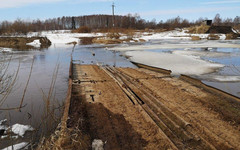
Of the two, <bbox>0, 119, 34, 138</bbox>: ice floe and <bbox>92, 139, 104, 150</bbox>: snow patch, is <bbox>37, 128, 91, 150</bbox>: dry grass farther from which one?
<bbox>0, 119, 34, 138</bbox>: ice floe

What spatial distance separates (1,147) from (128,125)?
7.90ft

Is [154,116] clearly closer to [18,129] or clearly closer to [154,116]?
[154,116]

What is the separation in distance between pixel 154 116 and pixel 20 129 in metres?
2.87

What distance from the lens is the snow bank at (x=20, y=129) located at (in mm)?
4078

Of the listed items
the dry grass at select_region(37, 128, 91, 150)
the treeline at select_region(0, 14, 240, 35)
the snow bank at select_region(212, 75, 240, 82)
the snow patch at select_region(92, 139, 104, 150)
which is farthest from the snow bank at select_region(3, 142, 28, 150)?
the treeline at select_region(0, 14, 240, 35)

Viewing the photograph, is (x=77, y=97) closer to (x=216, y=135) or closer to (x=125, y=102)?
(x=125, y=102)

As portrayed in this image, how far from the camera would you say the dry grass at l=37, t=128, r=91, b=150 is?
3.08 m

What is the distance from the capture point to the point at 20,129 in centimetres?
417

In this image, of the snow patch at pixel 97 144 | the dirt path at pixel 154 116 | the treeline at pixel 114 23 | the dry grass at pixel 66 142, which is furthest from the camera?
the treeline at pixel 114 23

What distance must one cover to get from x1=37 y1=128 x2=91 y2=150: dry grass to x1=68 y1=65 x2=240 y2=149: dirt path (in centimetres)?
26

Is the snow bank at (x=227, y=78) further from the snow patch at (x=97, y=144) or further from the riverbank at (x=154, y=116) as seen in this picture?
the snow patch at (x=97, y=144)

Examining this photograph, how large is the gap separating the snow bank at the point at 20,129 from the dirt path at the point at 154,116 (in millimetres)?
934

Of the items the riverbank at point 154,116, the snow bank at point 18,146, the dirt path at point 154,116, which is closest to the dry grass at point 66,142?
the riverbank at point 154,116

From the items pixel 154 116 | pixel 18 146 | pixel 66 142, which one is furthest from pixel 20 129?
pixel 154 116
